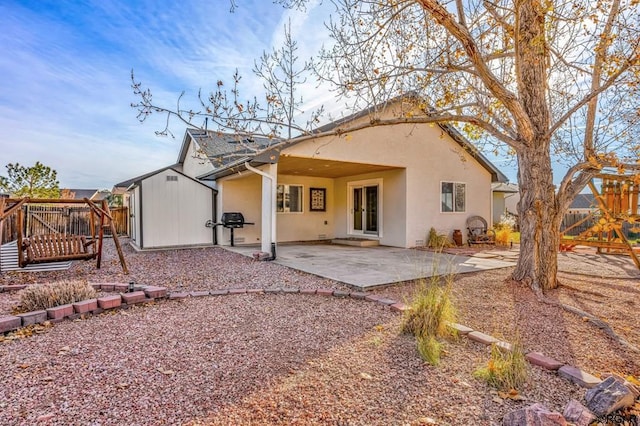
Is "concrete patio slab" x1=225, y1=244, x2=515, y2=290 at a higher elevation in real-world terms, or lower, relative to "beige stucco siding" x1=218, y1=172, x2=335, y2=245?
lower

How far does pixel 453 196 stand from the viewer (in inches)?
484

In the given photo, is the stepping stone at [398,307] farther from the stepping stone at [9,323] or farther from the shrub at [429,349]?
the stepping stone at [9,323]

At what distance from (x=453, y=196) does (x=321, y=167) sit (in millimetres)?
4895

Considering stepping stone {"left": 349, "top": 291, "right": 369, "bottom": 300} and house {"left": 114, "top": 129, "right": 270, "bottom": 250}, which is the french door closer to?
house {"left": 114, "top": 129, "right": 270, "bottom": 250}

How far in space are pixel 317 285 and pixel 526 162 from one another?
13.0 ft

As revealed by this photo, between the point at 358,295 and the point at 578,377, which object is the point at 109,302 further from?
the point at 578,377

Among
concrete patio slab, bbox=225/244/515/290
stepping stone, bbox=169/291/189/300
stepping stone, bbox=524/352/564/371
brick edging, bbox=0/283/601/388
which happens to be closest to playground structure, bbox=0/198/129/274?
brick edging, bbox=0/283/601/388

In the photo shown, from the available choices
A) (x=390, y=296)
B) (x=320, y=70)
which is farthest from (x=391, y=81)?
(x=390, y=296)

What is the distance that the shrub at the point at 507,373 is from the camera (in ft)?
8.23

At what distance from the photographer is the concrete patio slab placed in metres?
6.18

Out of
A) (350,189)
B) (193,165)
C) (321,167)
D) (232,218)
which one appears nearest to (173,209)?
(232,218)

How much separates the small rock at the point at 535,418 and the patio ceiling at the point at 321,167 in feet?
25.3

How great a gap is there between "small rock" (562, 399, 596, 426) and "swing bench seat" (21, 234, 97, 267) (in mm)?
7474

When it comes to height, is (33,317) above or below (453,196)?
below
